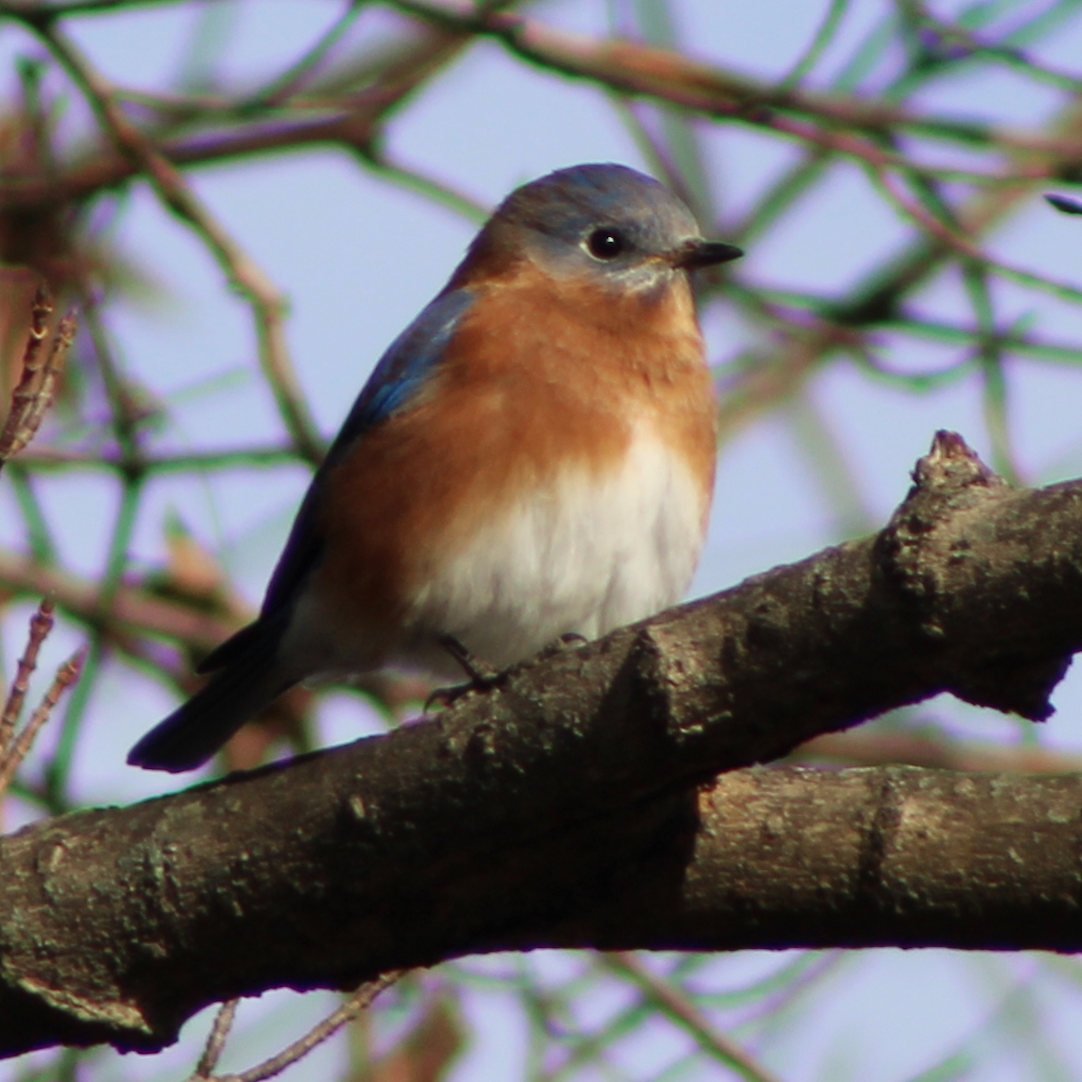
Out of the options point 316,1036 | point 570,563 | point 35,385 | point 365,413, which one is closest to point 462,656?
point 570,563

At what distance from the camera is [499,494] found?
16.1 ft

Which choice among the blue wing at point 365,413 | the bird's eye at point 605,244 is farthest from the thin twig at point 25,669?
the bird's eye at point 605,244

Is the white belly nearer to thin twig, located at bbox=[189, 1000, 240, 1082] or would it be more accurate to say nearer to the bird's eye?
the bird's eye

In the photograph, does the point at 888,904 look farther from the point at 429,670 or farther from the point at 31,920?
the point at 429,670

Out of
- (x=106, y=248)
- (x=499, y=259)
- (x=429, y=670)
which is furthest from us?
(x=106, y=248)

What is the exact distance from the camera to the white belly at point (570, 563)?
491cm

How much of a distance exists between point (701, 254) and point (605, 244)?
34cm

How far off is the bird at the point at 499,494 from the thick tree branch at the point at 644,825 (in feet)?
5.00

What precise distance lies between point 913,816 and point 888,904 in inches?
6.4

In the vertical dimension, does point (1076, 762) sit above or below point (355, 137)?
below

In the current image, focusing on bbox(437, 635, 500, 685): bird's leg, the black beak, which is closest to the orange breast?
bbox(437, 635, 500, 685): bird's leg

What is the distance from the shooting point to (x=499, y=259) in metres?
6.10

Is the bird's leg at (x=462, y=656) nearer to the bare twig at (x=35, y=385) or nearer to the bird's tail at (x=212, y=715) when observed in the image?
the bird's tail at (x=212, y=715)

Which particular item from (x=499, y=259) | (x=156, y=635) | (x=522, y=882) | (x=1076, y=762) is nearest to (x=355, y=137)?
(x=499, y=259)
